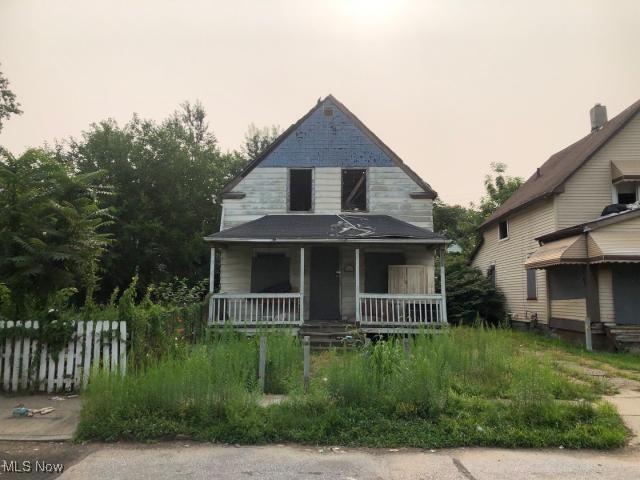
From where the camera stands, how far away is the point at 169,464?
174 inches

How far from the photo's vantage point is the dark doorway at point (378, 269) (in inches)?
579

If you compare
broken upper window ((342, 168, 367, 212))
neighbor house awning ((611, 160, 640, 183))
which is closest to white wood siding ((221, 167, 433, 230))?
broken upper window ((342, 168, 367, 212))

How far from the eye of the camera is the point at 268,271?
14711 millimetres

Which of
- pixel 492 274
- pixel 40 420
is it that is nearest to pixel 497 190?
pixel 492 274

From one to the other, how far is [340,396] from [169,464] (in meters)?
2.12

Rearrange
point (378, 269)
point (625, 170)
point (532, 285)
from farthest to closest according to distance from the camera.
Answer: point (532, 285) → point (625, 170) → point (378, 269)

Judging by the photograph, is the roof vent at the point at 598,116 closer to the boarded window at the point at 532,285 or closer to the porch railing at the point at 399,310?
the boarded window at the point at 532,285

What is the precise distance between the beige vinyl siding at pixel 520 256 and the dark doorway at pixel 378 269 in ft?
19.5

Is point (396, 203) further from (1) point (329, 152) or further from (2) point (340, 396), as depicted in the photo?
(2) point (340, 396)

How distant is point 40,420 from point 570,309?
14.6 meters

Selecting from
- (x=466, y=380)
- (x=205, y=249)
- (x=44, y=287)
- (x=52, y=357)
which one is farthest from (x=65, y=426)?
(x=205, y=249)

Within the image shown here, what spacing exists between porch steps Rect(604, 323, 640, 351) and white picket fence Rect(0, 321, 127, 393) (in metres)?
12.6

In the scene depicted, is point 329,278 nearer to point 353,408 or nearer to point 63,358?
point 63,358

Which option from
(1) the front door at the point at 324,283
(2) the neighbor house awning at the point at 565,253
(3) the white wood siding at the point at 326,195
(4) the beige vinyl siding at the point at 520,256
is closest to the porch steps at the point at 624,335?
(2) the neighbor house awning at the point at 565,253
